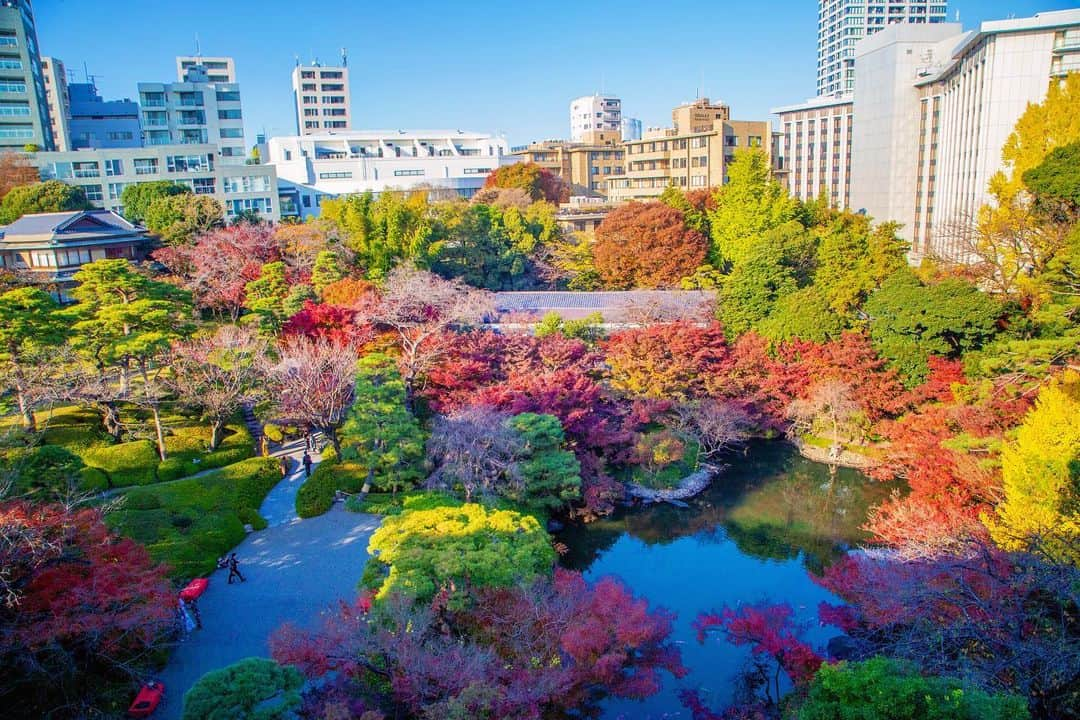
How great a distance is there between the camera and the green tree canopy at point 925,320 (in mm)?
22156

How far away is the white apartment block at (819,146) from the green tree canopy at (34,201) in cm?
5358

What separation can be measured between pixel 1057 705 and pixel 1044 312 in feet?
42.3

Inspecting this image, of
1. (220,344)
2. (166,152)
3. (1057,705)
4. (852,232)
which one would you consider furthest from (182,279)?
(1057,705)

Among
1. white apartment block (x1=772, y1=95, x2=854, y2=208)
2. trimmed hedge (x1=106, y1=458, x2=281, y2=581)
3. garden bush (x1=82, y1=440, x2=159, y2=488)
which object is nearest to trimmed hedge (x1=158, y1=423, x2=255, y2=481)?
garden bush (x1=82, y1=440, x2=159, y2=488)

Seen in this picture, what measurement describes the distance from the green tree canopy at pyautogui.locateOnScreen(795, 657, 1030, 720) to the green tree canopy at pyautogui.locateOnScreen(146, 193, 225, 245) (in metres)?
33.9

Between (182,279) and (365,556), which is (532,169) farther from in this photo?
(365,556)

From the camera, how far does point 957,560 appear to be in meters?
12.9

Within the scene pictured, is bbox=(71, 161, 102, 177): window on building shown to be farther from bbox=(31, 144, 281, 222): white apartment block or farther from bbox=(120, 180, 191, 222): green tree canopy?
bbox=(120, 180, 191, 222): green tree canopy

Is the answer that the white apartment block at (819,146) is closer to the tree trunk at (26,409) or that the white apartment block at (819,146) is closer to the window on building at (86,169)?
the window on building at (86,169)

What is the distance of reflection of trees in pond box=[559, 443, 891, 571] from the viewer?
1950cm

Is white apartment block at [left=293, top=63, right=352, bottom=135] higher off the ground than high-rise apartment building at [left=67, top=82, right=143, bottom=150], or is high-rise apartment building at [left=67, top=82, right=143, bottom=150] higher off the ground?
white apartment block at [left=293, top=63, right=352, bottom=135]

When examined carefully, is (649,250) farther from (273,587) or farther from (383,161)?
(383,161)

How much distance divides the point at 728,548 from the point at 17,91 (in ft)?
167

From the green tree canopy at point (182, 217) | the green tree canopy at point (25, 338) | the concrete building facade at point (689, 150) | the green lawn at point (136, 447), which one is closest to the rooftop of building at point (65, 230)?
the green tree canopy at point (182, 217)
